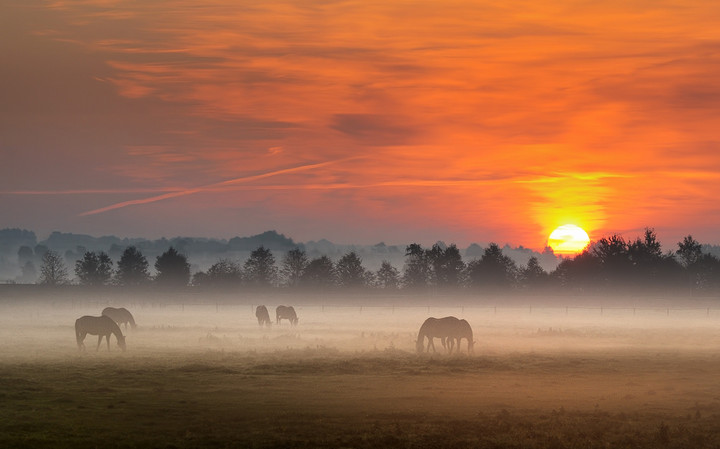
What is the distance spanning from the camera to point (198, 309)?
376 feet

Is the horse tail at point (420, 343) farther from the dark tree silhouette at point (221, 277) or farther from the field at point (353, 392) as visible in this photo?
the dark tree silhouette at point (221, 277)

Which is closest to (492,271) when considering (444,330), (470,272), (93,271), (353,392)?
(470,272)

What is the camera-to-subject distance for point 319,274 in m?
162

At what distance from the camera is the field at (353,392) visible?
26516mm

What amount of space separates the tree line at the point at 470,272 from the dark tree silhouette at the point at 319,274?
0.59 feet

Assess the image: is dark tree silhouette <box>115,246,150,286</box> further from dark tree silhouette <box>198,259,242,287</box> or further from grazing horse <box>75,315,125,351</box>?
grazing horse <box>75,315,125,351</box>

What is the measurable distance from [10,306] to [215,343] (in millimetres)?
67152

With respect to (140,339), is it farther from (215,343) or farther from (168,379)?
(168,379)

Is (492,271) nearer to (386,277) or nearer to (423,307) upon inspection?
(386,277)

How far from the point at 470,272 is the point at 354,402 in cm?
12511

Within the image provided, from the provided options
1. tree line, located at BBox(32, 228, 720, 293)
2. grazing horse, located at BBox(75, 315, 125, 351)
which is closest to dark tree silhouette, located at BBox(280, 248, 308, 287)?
tree line, located at BBox(32, 228, 720, 293)

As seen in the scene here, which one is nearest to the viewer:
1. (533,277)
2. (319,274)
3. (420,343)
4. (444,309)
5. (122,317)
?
(420,343)

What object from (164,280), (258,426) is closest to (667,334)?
(258,426)

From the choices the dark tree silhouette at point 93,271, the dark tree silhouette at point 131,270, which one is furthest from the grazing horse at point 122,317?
the dark tree silhouette at point 93,271
